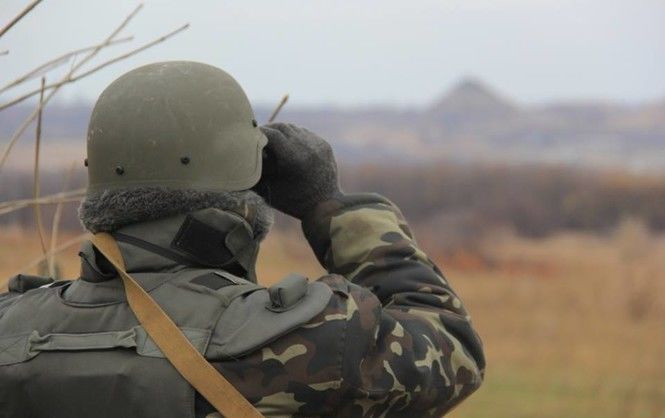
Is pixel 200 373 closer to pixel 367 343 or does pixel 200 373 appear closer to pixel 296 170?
pixel 367 343

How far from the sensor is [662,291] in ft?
79.8

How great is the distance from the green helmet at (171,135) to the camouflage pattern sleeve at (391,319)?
0.78 feet

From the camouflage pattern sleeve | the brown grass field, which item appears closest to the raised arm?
the camouflage pattern sleeve

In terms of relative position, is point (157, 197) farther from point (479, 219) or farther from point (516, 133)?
point (516, 133)

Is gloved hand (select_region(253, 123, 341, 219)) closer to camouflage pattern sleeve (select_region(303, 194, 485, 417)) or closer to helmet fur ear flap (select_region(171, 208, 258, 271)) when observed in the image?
camouflage pattern sleeve (select_region(303, 194, 485, 417))

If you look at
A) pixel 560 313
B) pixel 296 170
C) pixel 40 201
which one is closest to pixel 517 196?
pixel 560 313

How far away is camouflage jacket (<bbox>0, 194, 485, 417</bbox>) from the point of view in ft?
7.04

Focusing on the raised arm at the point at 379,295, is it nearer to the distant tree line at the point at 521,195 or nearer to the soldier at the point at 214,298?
the soldier at the point at 214,298

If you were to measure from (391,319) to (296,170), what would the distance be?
1.26 ft

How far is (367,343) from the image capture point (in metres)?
2.17

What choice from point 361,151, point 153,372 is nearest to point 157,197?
point 153,372

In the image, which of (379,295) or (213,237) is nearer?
(213,237)

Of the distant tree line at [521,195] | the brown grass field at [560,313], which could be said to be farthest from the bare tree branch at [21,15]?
the distant tree line at [521,195]

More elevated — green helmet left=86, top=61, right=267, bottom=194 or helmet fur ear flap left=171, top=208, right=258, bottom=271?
green helmet left=86, top=61, right=267, bottom=194
